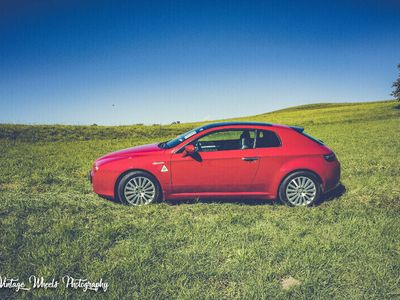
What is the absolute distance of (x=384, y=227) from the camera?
4.30 metres

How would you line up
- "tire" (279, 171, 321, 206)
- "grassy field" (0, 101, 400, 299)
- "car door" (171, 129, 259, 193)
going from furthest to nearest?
1. "tire" (279, 171, 321, 206)
2. "car door" (171, 129, 259, 193)
3. "grassy field" (0, 101, 400, 299)

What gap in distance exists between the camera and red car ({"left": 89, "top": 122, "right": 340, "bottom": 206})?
207 inches

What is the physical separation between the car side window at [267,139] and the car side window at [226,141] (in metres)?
0.12

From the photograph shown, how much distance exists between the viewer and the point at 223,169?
5.25 metres

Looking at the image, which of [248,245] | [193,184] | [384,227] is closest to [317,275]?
[248,245]

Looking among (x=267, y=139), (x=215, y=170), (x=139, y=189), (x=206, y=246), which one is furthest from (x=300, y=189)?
(x=139, y=189)

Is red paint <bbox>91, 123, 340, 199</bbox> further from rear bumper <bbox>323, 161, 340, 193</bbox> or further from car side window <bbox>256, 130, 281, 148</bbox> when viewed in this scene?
car side window <bbox>256, 130, 281, 148</bbox>

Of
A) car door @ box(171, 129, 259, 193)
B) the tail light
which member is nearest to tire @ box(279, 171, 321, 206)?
the tail light

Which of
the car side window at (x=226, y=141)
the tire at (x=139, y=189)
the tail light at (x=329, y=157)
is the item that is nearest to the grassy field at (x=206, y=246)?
the tire at (x=139, y=189)

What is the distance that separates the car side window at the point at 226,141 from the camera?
5.44 meters

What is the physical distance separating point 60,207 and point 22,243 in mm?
1388

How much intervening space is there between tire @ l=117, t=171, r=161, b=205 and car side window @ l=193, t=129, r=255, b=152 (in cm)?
107

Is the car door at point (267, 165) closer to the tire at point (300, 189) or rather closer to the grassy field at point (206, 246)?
the tire at point (300, 189)

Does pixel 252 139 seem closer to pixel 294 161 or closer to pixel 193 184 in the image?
pixel 294 161
